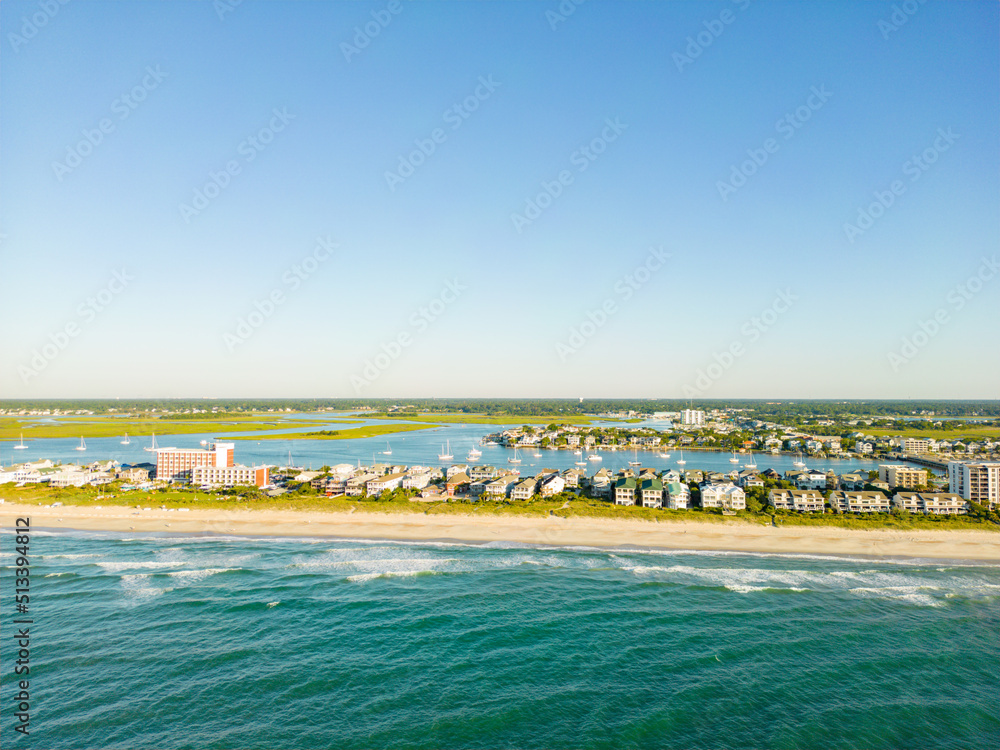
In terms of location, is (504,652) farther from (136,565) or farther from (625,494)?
(625,494)

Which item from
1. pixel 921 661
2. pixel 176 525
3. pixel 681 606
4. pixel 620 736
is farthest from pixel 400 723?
pixel 176 525

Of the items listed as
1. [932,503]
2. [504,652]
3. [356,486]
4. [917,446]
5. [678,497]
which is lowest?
[504,652]

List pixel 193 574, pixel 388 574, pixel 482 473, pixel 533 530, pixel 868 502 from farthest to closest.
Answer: pixel 482 473 → pixel 868 502 → pixel 533 530 → pixel 388 574 → pixel 193 574

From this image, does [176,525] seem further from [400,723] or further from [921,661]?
[921,661]

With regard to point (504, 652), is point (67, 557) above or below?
above

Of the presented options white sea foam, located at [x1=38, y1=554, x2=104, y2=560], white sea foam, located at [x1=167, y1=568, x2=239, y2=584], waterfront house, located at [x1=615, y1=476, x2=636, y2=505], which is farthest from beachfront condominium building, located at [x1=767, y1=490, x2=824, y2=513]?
white sea foam, located at [x1=38, y1=554, x2=104, y2=560]

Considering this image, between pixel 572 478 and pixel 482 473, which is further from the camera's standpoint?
pixel 482 473

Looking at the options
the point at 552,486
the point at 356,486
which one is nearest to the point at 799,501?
the point at 552,486

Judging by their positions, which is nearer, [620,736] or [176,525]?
[620,736]
